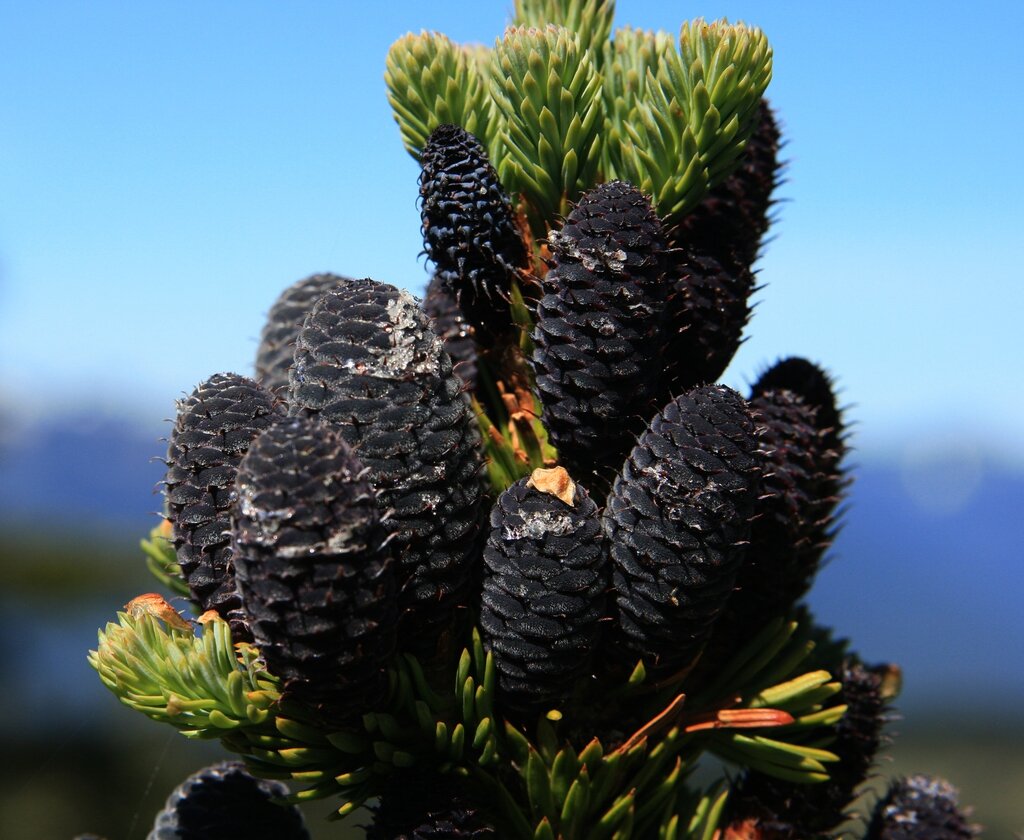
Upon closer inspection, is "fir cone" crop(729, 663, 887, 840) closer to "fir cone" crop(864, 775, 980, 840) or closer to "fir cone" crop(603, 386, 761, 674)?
"fir cone" crop(864, 775, 980, 840)

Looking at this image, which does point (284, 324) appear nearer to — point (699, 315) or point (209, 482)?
point (209, 482)

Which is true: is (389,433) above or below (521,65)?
below

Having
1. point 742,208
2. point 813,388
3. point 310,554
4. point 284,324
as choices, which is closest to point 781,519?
point 813,388

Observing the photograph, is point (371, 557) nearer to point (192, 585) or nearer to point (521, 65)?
point (192, 585)

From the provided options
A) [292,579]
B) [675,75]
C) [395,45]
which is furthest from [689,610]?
[395,45]

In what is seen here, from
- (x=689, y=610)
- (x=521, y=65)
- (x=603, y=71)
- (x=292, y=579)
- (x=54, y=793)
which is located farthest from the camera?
(x=54, y=793)

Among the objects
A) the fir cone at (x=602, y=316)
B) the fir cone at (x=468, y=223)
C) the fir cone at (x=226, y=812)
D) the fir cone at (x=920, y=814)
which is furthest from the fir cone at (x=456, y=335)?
the fir cone at (x=920, y=814)
